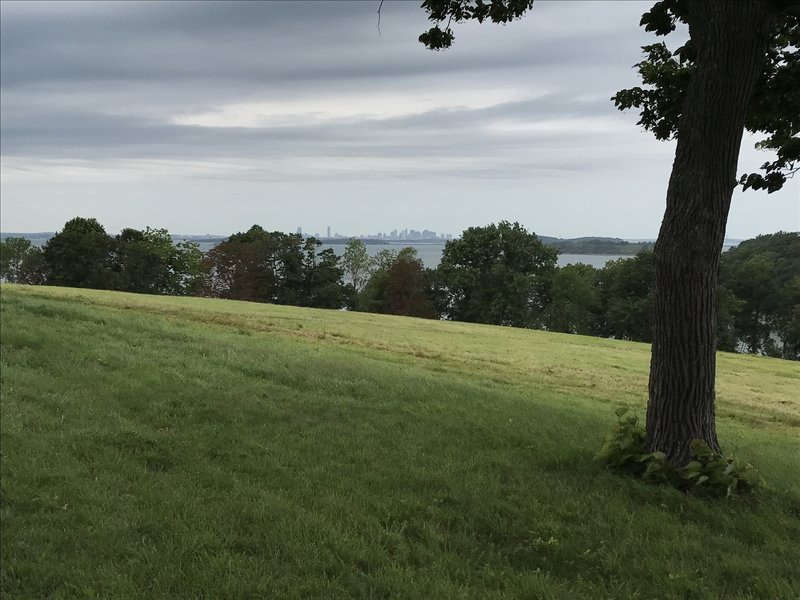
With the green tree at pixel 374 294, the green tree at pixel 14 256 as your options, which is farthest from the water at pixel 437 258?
the green tree at pixel 14 256

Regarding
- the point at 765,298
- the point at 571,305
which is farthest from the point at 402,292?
the point at 765,298

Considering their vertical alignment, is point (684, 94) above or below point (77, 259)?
above

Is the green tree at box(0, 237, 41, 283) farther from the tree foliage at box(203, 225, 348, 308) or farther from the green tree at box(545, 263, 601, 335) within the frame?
the green tree at box(545, 263, 601, 335)

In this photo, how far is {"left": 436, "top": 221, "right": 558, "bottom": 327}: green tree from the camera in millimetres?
Result: 55781

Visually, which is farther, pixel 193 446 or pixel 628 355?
pixel 628 355

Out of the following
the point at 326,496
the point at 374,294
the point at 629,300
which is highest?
the point at 629,300

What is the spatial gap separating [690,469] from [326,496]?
3514mm

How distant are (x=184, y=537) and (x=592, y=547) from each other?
9.86 ft

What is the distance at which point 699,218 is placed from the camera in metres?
5.70

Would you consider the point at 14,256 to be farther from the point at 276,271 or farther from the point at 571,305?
the point at 571,305

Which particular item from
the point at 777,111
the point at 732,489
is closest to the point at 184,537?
the point at 732,489

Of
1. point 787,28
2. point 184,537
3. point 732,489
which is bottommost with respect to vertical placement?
point 184,537

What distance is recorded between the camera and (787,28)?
23.4 feet

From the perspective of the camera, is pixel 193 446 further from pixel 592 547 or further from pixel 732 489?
pixel 732 489
